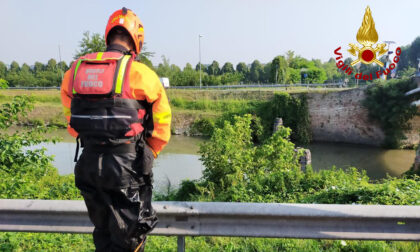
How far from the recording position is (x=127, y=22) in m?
1.98

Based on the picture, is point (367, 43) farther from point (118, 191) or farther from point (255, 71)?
point (255, 71)

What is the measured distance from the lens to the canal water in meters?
13.8

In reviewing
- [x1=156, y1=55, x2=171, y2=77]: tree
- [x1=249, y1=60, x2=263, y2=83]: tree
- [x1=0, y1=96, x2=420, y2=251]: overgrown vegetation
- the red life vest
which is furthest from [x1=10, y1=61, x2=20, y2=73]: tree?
the red life vest

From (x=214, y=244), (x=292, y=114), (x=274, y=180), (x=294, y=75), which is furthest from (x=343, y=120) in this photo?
(x=214, y=244)

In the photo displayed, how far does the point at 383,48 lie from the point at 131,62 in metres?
16.4

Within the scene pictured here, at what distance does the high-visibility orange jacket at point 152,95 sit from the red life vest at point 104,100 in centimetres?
4

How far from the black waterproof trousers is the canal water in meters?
8.33

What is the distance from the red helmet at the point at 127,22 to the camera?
1.97 m

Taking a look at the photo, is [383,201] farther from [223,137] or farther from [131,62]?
[223,137]

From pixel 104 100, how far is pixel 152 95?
0.93 feet

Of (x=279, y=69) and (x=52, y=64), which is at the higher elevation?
(x=52, y=64)

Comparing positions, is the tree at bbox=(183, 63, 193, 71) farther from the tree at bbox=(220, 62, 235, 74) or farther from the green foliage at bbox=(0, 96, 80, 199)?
the green foliage at bbox=(0, 96, 80, 199)

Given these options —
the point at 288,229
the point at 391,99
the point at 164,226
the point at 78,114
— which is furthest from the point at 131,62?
the point at 391,99

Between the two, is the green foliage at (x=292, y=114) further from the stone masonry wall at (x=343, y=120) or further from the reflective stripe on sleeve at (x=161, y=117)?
the reflective stripe on sleeve at (x=161, y=117)
